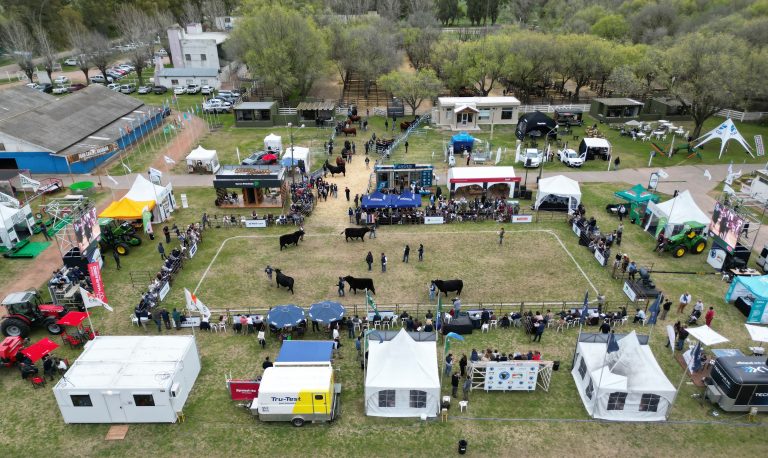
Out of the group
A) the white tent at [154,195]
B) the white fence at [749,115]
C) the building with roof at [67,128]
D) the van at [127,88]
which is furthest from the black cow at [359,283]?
the van at [127,88]

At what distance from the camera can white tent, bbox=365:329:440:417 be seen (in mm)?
16250

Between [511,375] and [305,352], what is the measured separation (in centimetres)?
758

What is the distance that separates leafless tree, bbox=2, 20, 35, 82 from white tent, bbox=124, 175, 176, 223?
5477cm

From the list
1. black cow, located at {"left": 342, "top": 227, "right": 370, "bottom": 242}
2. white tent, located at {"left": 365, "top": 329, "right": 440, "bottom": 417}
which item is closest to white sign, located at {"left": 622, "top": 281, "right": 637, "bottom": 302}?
white tent, located at {"left": 365, "top": 329, "right": 440, "bottom": 417}

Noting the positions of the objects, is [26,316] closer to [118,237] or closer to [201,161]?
[118,237]

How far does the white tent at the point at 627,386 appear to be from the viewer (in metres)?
15.9

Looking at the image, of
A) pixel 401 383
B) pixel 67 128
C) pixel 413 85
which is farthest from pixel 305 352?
pixel 413 85

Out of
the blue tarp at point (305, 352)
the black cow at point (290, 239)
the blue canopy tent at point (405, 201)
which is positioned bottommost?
the black cow at point (290, 239)

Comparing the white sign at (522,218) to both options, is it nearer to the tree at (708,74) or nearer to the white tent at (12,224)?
the tree at (708,74)

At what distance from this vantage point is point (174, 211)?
107ft

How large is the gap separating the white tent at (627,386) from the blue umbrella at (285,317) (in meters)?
11.2

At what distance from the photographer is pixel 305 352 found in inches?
706

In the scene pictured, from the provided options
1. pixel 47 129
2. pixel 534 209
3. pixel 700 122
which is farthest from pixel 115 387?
pixel 700 122

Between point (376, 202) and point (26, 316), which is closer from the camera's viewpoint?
point (26, 316)
